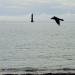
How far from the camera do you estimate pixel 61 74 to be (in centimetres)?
1870

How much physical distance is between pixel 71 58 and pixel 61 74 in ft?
70.0

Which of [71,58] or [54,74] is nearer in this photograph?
[54,74]

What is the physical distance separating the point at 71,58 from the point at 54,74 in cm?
2164

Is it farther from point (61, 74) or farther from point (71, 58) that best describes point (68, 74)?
point (71, 58)

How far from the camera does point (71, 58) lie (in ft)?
131

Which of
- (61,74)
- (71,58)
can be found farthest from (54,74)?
(71,58)

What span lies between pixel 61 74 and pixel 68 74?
Answer: 1.22 ft

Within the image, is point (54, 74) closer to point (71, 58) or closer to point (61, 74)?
point (61, 74)

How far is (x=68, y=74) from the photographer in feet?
61.0

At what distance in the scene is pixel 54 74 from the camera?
18.4 m

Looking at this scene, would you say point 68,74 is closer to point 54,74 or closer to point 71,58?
point 54,74

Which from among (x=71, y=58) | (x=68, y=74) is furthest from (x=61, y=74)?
(x=71, y=58)

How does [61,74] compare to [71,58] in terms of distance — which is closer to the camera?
[61,74]
